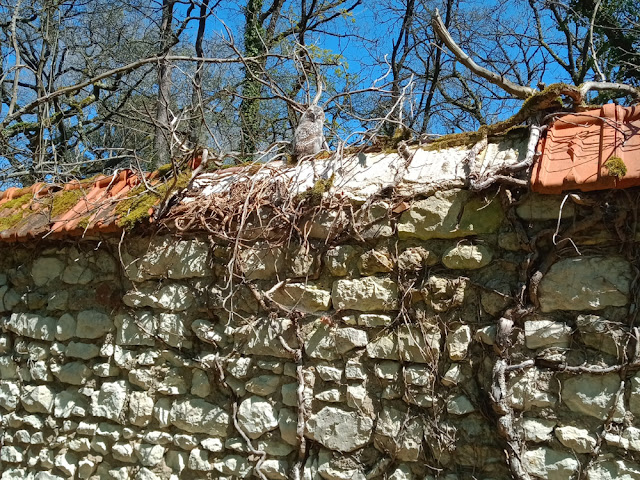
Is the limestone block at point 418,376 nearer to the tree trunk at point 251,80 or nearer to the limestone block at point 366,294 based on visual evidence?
the limestone block at point 366,294

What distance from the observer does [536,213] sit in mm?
2059

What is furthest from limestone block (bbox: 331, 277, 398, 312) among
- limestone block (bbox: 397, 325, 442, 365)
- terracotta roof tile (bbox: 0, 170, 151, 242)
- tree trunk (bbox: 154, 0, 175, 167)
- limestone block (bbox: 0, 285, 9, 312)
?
tree trunk (bbox: 154, 0, 175, 167)

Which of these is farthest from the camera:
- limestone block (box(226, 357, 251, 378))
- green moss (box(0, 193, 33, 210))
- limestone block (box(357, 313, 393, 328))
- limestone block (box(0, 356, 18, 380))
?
green moss (box(0, 193, 33, 210))

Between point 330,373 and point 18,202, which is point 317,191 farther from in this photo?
point 18,202

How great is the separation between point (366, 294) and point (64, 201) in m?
2.17

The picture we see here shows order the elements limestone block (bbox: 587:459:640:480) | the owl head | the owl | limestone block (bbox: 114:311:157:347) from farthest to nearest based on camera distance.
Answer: the owl head, the owl, limestone block (bbox: 114:311:157:347), limestone block (bbox: 587:459:640:480)

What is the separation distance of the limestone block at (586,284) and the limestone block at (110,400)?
2.14m

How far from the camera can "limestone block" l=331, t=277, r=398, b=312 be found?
229 cm

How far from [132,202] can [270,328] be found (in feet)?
3.74

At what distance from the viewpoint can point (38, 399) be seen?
3119mm

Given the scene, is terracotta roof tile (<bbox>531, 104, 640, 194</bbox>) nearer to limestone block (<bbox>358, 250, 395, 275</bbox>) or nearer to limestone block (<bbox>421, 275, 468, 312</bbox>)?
limestone block (<bbox>421, 275, 468, 312</bbox>)

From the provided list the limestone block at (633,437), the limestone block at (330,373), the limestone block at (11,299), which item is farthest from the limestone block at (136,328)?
the limestone block at (633,437)

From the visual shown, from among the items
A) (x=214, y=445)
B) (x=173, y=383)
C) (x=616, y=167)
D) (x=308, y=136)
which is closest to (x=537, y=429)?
(x=616, y=167)

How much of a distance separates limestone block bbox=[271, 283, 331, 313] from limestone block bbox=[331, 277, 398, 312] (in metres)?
0.05
